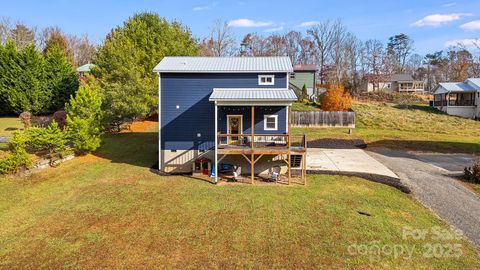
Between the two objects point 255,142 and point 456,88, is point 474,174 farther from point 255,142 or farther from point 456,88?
point 456,88

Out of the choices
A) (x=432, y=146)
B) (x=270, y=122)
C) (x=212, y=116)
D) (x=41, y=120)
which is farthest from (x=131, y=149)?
(x=432, y=146)

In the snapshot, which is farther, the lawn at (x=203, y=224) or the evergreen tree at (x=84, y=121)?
the evergreen tree at (x=84, y=121)

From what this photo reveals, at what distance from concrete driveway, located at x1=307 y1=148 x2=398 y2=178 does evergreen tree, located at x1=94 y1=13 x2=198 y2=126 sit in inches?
636

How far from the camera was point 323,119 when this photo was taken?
32875mm

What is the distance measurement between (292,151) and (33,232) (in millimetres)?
10804

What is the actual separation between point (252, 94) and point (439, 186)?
10.1m

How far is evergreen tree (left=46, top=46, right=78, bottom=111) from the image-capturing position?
3048 cm

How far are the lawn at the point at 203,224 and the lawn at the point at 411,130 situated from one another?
13307 millimetres

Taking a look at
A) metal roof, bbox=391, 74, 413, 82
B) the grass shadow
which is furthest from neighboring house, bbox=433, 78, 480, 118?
the grass shadow

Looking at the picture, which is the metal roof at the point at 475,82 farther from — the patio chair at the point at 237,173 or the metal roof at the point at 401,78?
Answer: the patio chair at the point at 237,173

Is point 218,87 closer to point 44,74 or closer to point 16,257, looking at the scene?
point 16,257

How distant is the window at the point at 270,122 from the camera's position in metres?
16.2

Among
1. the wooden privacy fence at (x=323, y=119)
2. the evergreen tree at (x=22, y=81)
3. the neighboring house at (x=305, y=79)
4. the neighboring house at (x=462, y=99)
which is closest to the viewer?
the evergreen tree at (x=22, y=81)

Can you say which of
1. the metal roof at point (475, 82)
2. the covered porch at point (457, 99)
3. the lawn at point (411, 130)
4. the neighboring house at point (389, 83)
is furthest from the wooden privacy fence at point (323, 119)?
the neighboring house at point (389, 83)
